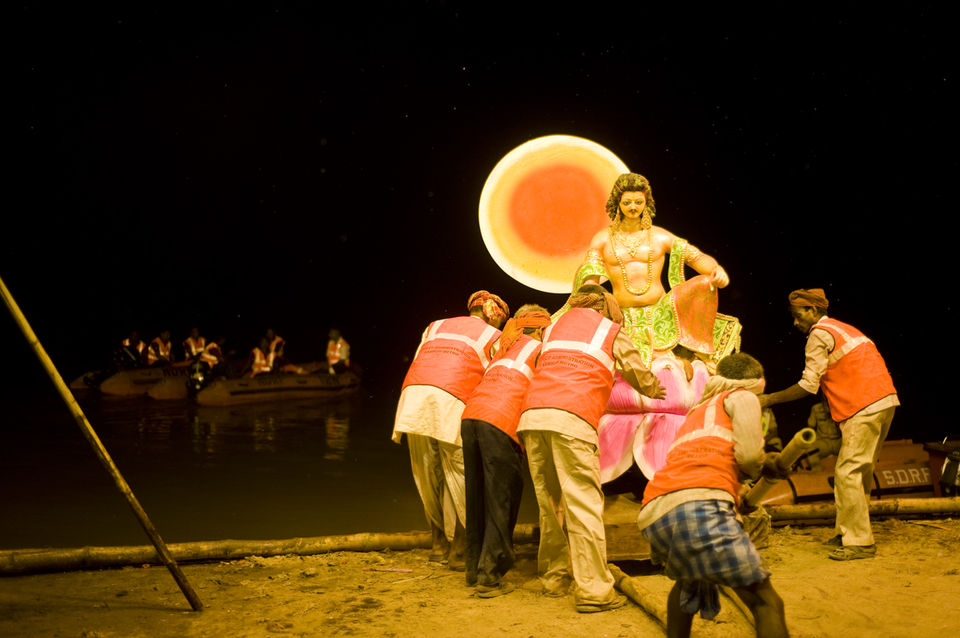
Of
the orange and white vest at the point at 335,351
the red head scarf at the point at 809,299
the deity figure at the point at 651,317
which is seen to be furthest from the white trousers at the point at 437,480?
the orange and white vest at the point at 335,351

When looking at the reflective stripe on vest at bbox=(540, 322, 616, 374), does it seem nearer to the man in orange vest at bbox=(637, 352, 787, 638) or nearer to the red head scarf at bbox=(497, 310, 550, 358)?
the red head scarf at bbox=(497, 310, 550, 358)

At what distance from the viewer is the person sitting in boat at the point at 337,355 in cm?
1988

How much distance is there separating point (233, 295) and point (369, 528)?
33096 mm

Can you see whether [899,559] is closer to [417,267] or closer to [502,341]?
[502,341]

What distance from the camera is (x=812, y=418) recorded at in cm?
881

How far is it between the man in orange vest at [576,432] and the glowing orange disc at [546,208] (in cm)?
200

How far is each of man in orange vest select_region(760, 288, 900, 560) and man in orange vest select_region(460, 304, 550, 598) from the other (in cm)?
193

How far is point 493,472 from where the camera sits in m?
5.11

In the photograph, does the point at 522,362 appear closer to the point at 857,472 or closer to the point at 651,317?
the point at 651,317

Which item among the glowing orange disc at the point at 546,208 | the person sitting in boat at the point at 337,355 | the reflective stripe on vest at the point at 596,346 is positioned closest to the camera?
the reflective stripe on vest at the point at 596,346

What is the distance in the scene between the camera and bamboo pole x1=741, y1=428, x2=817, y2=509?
10.6ft

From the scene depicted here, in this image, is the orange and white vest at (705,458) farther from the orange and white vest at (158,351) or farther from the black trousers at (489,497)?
the orange and white vest at (158,351)

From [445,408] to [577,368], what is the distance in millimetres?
1097

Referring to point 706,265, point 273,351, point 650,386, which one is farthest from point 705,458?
point 273,351
